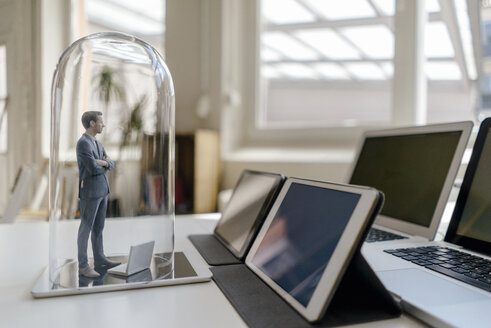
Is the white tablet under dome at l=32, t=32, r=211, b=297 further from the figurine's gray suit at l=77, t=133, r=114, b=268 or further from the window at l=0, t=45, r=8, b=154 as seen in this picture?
the window at l=0, t=45, r=8, b=154

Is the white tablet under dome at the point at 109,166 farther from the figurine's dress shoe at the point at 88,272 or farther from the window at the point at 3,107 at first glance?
the window at the point at 3,107

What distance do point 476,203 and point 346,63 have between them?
234cm

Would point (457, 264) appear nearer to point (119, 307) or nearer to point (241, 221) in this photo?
point (241, 221)

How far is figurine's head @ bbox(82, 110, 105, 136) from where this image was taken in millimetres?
570

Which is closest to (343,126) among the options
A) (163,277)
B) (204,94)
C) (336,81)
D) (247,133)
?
(336,81)

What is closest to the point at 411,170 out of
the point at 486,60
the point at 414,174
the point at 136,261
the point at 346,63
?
the point at 414,174

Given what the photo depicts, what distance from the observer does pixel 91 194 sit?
0.56 meters

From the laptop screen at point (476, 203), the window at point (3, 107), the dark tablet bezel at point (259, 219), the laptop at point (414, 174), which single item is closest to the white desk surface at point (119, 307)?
the dark tablet bezel at point (259, 219)

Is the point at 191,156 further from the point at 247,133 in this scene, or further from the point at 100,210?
the point at 100,210

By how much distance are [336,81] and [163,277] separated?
2656 mm

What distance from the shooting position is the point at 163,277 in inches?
21.9

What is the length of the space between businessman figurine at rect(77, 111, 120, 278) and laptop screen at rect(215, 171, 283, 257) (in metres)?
0.22

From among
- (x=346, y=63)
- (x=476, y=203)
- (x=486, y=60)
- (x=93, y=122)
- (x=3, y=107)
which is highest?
(x=346, y=63)

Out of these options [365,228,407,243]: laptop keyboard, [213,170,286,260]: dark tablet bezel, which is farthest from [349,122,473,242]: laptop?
[213,170,286,260]: dark tablet bezel
